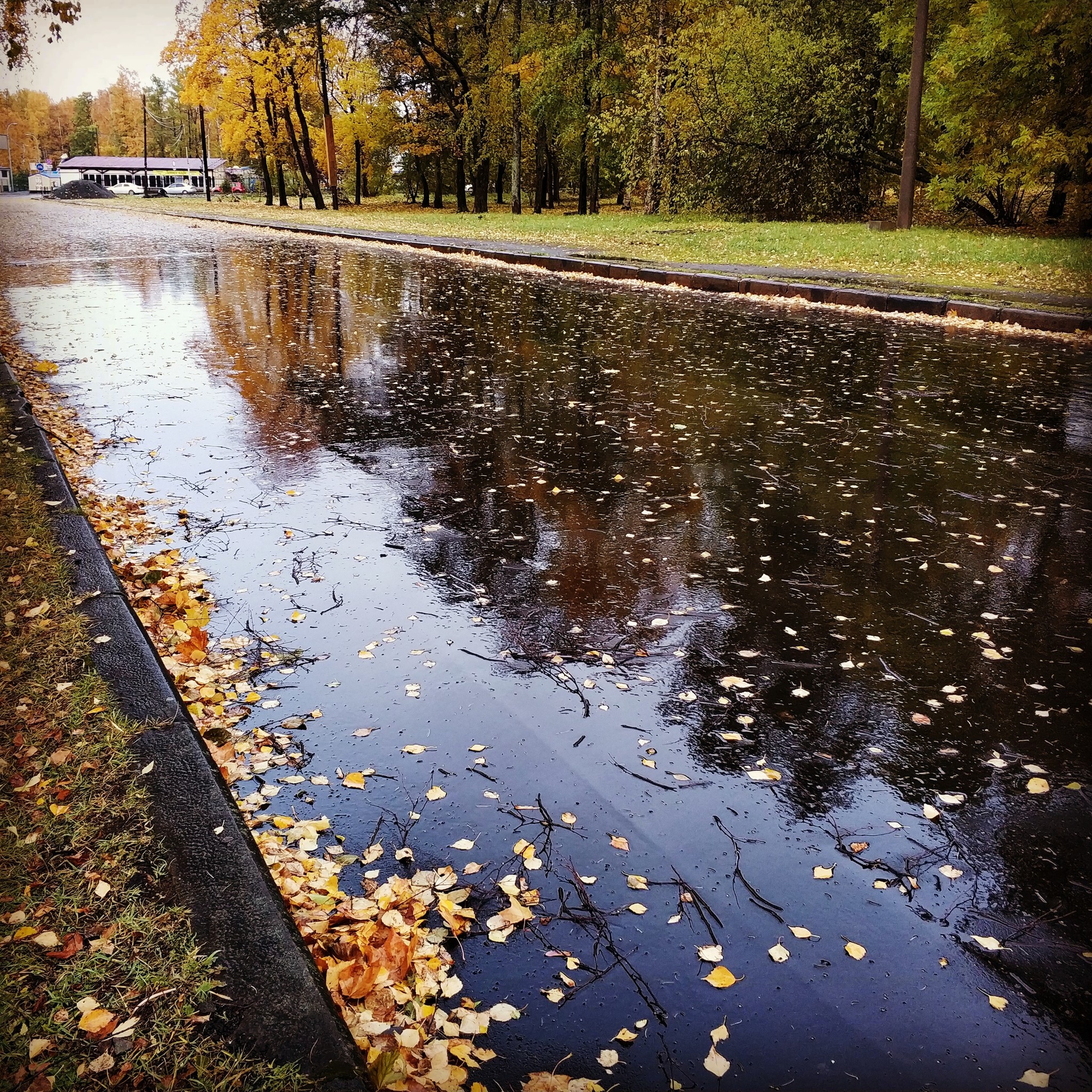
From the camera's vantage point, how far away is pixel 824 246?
844 inches

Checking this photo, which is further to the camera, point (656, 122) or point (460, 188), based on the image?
point (460, 188)

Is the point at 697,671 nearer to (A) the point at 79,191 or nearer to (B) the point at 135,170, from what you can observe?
(A) the point at 79,191

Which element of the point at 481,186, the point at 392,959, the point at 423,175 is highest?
the point at 423,175

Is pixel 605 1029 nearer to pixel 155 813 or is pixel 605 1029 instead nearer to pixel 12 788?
pixel 155 813

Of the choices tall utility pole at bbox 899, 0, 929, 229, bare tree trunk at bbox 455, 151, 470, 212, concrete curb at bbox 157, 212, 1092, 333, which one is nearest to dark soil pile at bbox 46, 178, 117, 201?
bare tree trunk at bbox 455, 151, 470, 212

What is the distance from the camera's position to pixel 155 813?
273cm

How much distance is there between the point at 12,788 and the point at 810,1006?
2.50 m

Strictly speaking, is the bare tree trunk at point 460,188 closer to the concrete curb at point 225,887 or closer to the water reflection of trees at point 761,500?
the water reflection of trees at point 761,500

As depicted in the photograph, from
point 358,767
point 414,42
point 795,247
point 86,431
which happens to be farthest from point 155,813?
point 414,42

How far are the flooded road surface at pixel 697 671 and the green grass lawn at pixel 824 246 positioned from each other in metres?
8.83

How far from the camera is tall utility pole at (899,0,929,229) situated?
803 inches

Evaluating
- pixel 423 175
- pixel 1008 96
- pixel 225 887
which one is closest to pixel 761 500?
pixel 225 887

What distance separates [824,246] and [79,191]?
8310 centimetres

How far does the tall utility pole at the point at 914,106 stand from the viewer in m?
20.4
